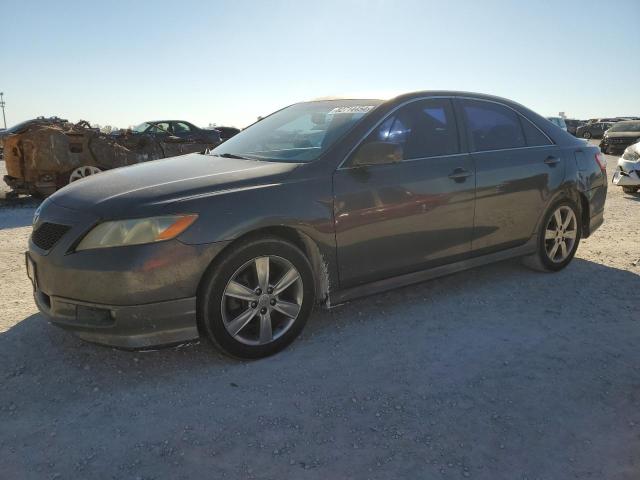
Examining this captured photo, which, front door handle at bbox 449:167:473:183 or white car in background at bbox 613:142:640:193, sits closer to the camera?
front door handle at bbox 449:167:473:183

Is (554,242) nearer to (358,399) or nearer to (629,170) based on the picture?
(358,399)

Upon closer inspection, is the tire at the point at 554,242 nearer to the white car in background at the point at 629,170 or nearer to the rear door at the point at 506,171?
the rear door at the point at 506,171

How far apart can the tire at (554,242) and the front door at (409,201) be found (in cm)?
103

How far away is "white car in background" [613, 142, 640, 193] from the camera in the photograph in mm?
9305

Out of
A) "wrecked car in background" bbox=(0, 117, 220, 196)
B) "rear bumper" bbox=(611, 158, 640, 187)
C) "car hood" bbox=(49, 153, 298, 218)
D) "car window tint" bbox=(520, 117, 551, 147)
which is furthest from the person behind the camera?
"rear bumper" bbox=(611, 158, 640, 187)

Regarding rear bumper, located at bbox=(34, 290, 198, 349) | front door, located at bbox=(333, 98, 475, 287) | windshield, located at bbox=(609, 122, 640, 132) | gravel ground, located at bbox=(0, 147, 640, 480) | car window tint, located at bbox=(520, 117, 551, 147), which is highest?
car window tint, located at bbox=(520, 117, 551, 147)

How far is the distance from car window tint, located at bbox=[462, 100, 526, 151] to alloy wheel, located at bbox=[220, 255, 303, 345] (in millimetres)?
1915

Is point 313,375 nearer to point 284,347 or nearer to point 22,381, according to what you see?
point 284,347

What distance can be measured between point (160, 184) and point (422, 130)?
193 centimetres

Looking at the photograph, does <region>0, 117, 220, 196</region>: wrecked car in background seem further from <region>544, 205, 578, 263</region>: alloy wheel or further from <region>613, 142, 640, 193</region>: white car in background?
<region>613, 142, 640, 193</region>: white car in background

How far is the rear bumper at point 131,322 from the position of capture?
2746 mm

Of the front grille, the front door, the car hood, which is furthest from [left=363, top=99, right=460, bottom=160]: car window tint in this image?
the front grille

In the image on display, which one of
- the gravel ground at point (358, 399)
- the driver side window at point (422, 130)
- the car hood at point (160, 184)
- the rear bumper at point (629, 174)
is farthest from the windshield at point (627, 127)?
the car hood at point (160, 184)

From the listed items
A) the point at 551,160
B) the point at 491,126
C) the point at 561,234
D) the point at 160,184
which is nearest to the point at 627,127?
the point at 561,234
